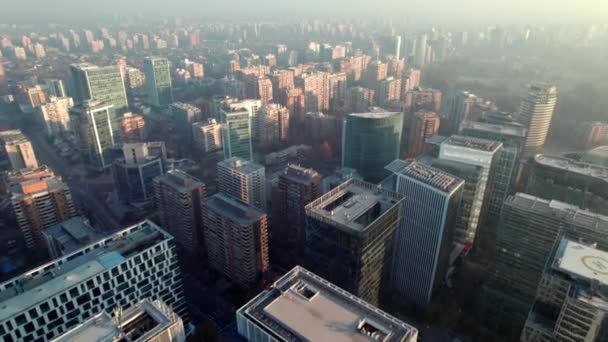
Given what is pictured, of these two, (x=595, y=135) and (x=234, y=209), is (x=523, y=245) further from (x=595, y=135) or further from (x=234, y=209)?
(x=595, y=135)

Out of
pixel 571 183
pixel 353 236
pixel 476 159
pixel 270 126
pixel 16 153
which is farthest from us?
pixel 270 126

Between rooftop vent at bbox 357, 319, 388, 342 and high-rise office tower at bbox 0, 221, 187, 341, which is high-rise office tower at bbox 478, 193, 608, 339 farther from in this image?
high-rise office tower at bbox 0, 221, 187, 341

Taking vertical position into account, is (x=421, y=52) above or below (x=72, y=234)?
above

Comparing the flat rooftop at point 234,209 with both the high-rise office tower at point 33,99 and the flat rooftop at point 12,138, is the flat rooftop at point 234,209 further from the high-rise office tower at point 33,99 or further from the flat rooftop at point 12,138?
the high-rise office tower at point 33,99

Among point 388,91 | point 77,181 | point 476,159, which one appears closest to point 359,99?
point 388,91

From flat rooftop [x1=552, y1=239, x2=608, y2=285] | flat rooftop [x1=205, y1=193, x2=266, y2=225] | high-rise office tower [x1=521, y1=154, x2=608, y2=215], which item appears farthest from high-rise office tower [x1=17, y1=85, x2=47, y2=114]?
flat rooftop [x1=552, y1=239, x2=608, y2=285]

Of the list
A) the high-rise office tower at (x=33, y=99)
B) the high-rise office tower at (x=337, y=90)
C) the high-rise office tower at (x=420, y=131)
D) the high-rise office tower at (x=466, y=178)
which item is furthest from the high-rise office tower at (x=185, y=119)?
the high-rise office tower at (x=466, y=178)
